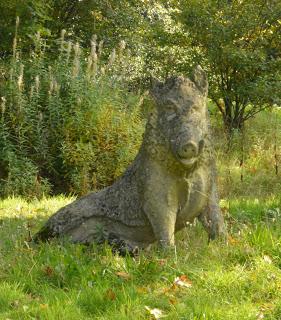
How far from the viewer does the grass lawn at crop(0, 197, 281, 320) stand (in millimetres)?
4094

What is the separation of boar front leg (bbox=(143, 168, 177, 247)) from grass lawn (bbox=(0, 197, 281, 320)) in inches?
6.1

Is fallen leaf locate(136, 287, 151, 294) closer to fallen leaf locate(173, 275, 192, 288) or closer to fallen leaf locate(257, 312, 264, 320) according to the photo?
fallen leaf locate(173, 275, 192, 288)

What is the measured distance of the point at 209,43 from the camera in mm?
11867

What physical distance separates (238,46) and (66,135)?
4524mm

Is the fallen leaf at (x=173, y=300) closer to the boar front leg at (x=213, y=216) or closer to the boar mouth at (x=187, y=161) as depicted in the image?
the boar front leg at (x=213, y=216)

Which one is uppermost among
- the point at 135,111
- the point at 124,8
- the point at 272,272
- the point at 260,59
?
the point at 124,8

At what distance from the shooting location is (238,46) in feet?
39.1

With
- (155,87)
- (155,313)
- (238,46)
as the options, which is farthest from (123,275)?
(238,46)

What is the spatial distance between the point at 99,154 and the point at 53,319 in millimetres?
5595

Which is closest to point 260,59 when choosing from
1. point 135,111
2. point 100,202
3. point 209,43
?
point 209,43

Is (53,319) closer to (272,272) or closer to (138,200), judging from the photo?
(138,200)

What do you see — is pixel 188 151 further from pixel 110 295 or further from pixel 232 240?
pixel 110 295

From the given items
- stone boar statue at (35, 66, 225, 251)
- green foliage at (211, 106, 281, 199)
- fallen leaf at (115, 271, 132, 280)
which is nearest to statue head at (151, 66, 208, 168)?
stone boar statue at (35, 66, 225, 251)

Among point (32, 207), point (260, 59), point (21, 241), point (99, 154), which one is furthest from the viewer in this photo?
point (260, 59)
